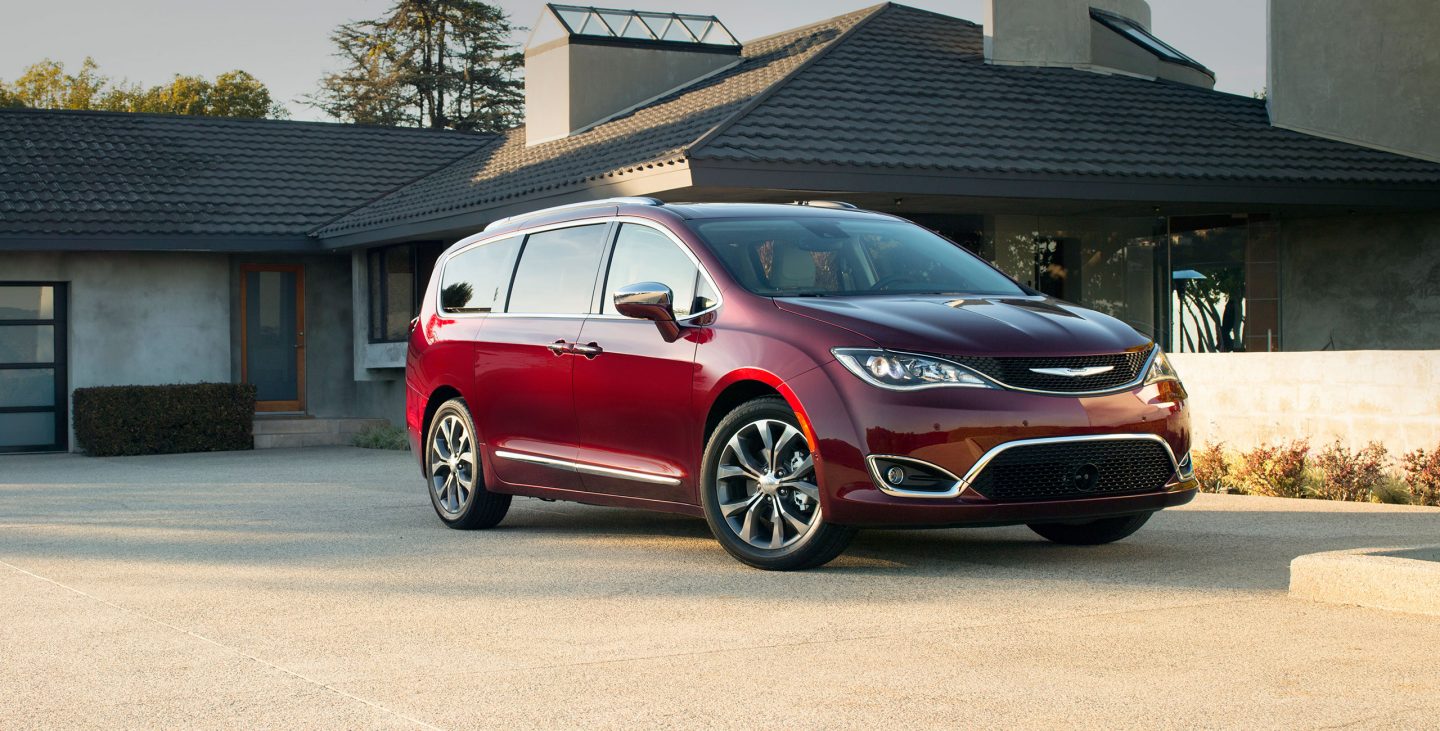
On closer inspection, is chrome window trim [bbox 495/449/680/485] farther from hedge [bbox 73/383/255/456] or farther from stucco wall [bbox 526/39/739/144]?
stucco wall [bbox 526/39/739/144]

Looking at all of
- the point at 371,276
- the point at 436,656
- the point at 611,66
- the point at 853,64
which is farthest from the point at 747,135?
the point at 436,656

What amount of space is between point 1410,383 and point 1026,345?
506cm

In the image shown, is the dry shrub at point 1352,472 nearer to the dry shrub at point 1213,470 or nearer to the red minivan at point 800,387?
the dry shrub at point 1213,470

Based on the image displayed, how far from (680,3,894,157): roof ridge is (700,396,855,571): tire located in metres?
8.17

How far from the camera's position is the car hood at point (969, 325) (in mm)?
7227

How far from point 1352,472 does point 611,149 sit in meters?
10.5

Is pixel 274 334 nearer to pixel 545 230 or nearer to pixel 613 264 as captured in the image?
pixel 545 230

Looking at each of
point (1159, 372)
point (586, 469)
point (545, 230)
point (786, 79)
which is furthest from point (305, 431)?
point (1159, 372)

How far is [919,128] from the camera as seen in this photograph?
17.8 m

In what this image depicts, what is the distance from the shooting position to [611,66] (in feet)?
75.7

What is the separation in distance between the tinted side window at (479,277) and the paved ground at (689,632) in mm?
1409

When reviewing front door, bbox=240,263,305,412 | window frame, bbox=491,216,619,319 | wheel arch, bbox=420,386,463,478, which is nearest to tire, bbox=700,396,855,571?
window frame, bbox=491,216,619,319

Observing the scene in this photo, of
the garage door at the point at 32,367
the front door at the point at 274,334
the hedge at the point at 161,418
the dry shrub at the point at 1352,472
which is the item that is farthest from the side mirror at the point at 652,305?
the front door at the point at 274,334

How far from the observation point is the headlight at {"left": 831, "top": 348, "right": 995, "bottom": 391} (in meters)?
7.13
